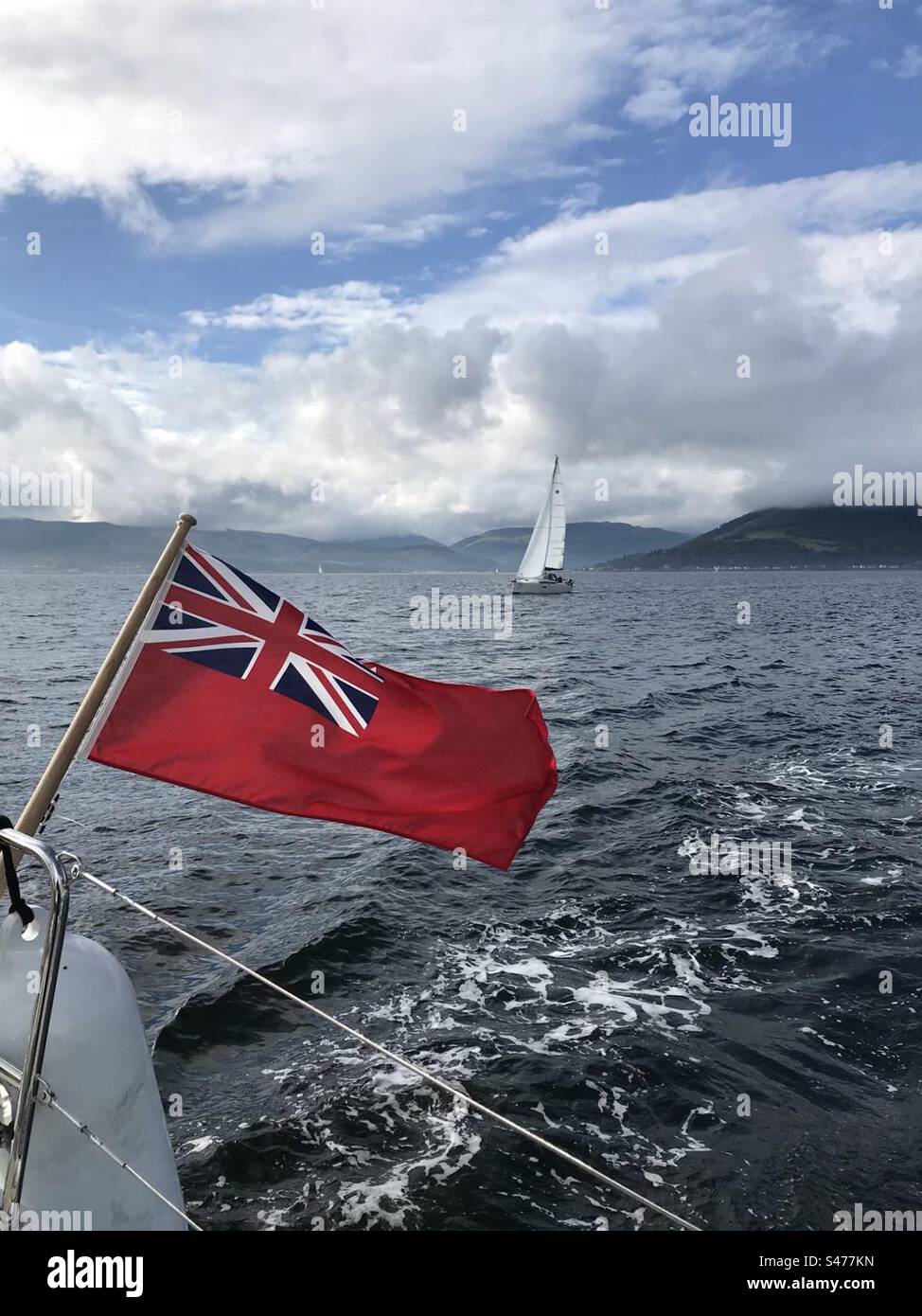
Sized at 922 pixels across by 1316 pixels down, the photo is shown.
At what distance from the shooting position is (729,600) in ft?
436

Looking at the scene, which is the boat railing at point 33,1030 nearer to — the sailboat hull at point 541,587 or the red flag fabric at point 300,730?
the red flag fabric at point 300,730

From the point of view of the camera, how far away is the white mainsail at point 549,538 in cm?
12038

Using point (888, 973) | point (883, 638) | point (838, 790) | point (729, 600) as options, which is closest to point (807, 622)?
point (883, 638)

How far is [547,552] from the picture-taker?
129 m

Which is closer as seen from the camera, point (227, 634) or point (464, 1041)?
point (227, 634)

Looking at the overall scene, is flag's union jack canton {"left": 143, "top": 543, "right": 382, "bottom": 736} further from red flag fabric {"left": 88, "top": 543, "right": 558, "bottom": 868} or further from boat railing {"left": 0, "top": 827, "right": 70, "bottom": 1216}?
boat railing {"left": 0, "top": 827, "right": 70, "bottom": 1216}

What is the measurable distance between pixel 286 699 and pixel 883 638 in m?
65.8

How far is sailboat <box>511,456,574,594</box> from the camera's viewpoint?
122m

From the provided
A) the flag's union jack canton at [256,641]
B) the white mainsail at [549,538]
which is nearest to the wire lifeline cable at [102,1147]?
the flag's union jack canton at [256,641]

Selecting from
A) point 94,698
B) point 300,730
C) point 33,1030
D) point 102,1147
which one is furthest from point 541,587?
point 33,1030

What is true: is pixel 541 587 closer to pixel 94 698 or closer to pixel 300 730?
pixel 300 730
